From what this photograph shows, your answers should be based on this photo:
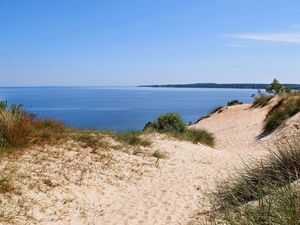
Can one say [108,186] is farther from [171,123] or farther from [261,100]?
[261,100]

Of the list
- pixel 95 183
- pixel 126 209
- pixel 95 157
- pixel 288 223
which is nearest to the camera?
pixel 288 223

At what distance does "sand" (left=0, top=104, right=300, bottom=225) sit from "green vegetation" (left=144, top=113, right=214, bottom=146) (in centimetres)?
430

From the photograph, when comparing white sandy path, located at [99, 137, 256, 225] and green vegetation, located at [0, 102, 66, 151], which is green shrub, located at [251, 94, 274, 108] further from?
green vegetation, located at [0, 102, 66, 151]

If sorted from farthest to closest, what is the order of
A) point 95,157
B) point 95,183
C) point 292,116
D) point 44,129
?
point 292,116 → point 44,129 → point 95,157 → point 95,183

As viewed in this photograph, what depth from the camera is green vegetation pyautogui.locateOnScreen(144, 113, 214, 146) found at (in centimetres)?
2073

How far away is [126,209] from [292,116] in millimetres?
16814

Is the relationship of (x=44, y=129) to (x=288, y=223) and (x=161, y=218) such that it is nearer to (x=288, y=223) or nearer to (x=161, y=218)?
(x=161, y=218)

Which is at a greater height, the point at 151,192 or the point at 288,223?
the point at 288,223

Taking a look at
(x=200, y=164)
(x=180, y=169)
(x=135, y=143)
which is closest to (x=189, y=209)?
(x=180, y=169)

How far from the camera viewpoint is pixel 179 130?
23.2 m

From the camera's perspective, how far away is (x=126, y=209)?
8820 millimetres

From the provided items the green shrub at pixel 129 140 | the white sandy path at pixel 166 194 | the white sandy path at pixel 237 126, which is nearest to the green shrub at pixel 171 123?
the white sandy path at pixel 237 126

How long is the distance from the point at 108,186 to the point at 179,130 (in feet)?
43.1

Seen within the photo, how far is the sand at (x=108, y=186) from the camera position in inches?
306
